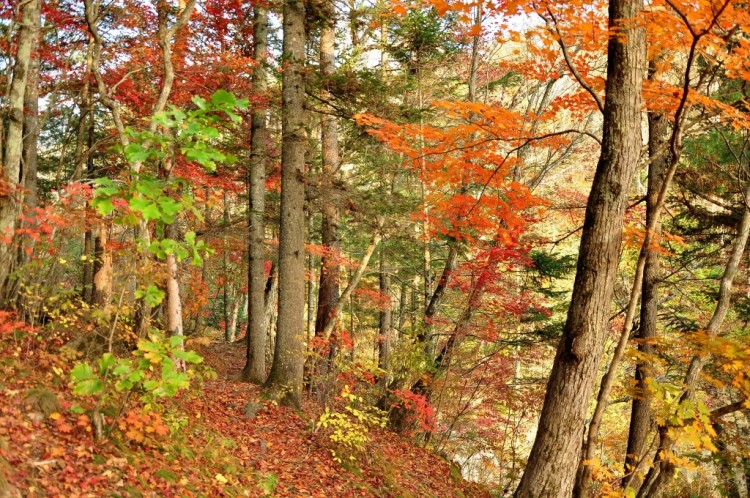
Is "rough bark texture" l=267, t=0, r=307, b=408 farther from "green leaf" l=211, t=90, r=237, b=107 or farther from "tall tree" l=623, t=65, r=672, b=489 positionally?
"tall tree" l=623, t=65, r=672, b=489

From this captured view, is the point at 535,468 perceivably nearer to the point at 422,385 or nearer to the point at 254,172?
the point at 422,385

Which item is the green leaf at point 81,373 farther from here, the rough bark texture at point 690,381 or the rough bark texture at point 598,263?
the rough bark texture at point 690,381

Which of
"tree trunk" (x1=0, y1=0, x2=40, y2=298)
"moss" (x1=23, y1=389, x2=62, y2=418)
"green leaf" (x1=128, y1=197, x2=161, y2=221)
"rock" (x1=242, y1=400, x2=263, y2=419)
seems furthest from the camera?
"rock" (x1=242, y1=400, x2=263, y2=419)

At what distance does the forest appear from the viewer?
13.9 feet

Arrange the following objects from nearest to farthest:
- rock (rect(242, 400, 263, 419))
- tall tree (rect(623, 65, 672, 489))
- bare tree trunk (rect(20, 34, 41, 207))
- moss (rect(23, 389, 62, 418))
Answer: moss (rect(23, 389, 62, 418)) → tall tree (rect(623, 65, 672, 489)) → rock (rect(242, 400, 263, 419)) → bare tree trunk (rect(20, 34, 41, 207))

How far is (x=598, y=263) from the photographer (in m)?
4.24

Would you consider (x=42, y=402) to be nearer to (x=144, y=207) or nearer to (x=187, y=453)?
(x=187, y=453)

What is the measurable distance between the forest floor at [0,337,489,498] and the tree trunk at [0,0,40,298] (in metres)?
1.06

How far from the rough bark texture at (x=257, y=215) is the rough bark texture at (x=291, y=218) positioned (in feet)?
4.58

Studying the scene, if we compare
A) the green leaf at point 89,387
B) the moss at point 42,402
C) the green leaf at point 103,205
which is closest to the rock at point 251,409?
the moss at point 42,402

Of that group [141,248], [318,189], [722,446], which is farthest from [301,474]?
[722,446]

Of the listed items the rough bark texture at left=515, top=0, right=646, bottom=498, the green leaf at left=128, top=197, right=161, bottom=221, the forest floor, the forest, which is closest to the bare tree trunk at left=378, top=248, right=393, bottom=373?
the forest

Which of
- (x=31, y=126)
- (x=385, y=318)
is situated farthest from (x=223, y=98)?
(x=385, y=318)

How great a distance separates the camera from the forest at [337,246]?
4.23m
